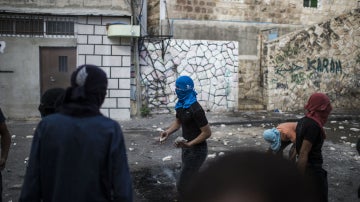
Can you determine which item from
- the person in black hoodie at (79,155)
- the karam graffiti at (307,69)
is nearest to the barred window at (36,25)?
the karam graffiti at (307,69)

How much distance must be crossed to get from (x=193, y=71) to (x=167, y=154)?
227 inches

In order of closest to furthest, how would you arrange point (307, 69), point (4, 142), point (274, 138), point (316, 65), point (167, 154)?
point (4, 142) → point (274, 138) → point (167, 154) → point (307, 69) → point (316, 65)

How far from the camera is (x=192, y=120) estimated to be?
421 centimetres

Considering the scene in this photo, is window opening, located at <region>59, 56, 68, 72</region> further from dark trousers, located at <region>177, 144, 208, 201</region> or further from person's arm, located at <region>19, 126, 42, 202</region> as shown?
person's arm, located at <region>19, 126, 42, 202</region>

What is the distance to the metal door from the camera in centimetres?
1148

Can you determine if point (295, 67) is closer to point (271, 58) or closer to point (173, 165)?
point (271, 58)

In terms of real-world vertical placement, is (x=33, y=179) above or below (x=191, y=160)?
above

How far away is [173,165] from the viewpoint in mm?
7090

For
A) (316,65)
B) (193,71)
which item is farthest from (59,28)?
(316,65)

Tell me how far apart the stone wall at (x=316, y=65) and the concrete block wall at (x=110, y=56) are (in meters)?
5.10

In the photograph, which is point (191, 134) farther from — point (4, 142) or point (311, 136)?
point (4, 142)

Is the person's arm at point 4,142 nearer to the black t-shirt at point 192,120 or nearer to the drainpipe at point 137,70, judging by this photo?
the black t-shirt at point 192,120

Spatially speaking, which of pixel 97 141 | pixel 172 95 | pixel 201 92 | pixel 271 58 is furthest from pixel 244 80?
pixel 97 141

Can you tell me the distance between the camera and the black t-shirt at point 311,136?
368cm
